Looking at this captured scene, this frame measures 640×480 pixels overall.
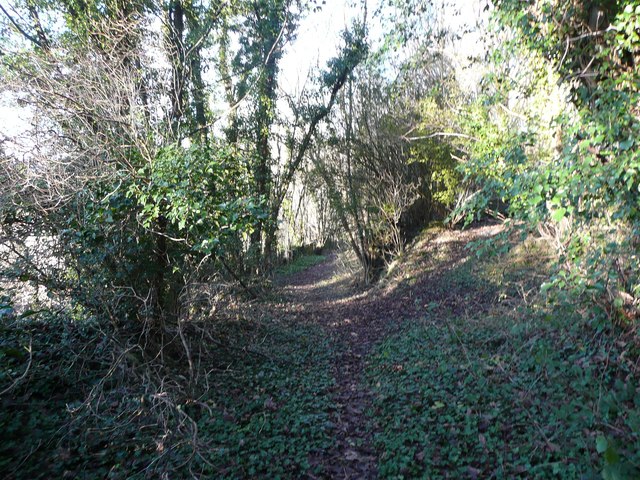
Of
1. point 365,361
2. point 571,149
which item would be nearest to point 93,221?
point 365,361

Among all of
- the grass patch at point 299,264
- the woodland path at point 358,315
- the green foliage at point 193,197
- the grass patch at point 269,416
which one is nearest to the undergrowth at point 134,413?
the grass patch at point 269,416

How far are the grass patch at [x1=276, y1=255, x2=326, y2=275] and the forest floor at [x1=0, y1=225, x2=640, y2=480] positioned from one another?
578 inches

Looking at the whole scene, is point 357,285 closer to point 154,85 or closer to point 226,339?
point 226,339

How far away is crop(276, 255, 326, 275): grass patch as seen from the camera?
22.9 meters

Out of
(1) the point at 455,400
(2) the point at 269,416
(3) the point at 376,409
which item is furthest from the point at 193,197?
(1) the point at 455,400

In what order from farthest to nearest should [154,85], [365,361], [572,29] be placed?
[365,361] → [154,85] → [572,29]

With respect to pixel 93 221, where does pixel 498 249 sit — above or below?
below

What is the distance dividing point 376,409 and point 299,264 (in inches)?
806

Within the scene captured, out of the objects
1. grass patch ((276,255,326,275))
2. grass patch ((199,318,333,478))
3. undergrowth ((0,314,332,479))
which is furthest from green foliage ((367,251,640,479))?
grass patch ((276,255,326,275))

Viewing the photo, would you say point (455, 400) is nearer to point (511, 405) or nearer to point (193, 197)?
point (511, 405)

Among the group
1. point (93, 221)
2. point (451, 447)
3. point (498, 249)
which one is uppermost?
point (93, 221)

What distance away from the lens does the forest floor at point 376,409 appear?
3750 millimetres

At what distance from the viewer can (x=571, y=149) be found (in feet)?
12.2

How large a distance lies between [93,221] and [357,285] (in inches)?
455
